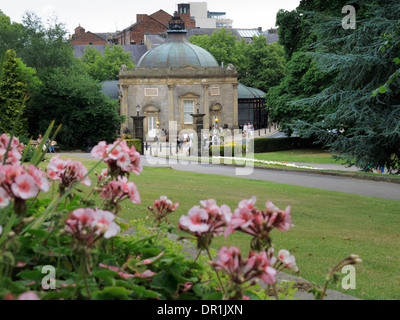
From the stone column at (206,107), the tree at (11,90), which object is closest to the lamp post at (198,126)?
the tree at (11,90)

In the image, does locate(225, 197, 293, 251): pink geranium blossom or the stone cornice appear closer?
locate(225, 197, 293, 251): pink geranium blossom

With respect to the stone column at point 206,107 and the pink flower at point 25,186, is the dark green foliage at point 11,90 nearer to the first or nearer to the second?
the stone column at point 206,107

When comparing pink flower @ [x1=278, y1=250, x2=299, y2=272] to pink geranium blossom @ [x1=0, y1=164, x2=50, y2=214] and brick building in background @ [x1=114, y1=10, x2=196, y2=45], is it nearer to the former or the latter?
pink geranium blossom @ [x1=0, y1=164, x2=50, y2=214]

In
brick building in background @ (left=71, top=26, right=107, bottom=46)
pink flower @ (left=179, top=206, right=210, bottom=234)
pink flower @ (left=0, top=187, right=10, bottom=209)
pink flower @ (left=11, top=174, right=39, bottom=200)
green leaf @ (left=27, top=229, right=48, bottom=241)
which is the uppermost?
brick building in background @ (left=71, top=26, right=107, bottom=46)

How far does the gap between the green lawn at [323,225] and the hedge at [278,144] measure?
92.9 feet

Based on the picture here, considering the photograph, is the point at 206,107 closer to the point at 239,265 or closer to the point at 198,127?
the point at 198,127

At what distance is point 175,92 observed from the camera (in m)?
64.8

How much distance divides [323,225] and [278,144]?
37.4 meters

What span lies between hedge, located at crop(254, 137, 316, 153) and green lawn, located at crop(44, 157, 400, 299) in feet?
92.9

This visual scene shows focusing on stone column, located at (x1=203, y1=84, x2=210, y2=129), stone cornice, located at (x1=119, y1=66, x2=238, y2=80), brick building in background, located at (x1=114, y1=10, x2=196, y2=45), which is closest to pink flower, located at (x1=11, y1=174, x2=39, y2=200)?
stone cornice, located at (x1=119, y1=66, x2=238, y2=80)

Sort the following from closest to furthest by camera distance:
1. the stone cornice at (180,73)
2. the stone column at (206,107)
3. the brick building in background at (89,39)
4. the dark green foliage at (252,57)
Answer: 1. the stone cornice at (180,73)
2. the stone column at (206,107)
3. the dark green foliage at (252,57)
4. the brick building in background at (89,39)

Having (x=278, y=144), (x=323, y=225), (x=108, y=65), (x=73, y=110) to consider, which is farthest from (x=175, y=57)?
(x=323, y=225)

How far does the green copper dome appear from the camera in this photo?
66625 millimetres

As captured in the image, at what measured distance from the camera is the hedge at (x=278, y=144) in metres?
46.1
